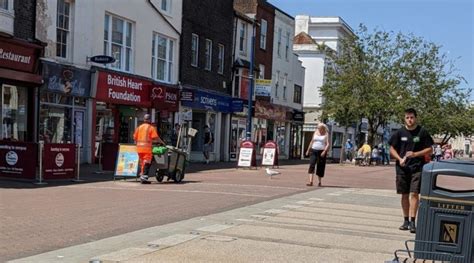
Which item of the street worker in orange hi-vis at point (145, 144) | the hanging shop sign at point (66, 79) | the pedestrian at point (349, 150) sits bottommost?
the pedestrian at point (349, 150)

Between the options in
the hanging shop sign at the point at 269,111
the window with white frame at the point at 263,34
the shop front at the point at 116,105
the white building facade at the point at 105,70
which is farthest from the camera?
the window with white frame at the point at 263,34

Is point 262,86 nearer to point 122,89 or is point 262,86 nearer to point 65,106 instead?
point 122,89

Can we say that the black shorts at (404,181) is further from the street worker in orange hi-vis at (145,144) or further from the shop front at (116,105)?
the shop front at (116,105)

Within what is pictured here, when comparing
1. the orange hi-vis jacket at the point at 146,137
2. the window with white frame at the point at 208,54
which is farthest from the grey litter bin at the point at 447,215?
the window with white frame at the point at 208,54

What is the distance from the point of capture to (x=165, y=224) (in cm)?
902

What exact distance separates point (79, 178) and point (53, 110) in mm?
4931

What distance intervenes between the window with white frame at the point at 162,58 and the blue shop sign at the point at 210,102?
1736 millimetres

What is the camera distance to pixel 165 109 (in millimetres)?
26453

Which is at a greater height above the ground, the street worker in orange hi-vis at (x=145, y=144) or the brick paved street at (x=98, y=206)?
the street worker in orange hi-vis at (x=145, y=144)

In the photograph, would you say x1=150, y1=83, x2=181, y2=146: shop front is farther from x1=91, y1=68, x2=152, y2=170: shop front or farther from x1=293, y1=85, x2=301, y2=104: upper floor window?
x1=293, y1=85, x2=301, y2=104: upper floor window

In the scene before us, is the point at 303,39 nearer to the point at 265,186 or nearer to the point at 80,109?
the point at 80,109

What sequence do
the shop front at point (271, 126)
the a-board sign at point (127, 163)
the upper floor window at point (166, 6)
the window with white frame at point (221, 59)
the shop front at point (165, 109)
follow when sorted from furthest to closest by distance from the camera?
the shop front at point (271, 126) < the window with white frame at point (221, 59) < the upper floor window at point (166, 6) < the shop front at point (165, 109) < the a-board sign at point (127, 163)

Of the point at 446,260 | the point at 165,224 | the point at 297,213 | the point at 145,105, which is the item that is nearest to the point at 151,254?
the point at 165,224

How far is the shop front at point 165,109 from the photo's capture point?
25.4 meters
